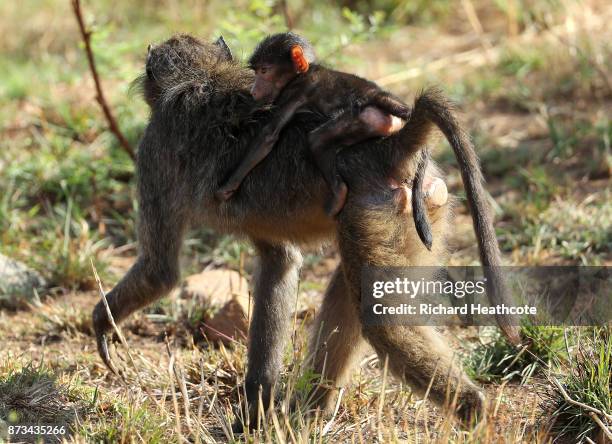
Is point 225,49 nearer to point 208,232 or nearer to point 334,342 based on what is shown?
point 334,342

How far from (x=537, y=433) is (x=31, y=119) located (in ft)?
17.4

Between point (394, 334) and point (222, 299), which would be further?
point (222, 299)

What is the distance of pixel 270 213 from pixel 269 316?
0.61m

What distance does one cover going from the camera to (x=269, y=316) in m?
4.28

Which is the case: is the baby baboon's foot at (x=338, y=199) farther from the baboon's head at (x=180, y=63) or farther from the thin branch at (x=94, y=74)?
the thin branch at (x=94, y=74)

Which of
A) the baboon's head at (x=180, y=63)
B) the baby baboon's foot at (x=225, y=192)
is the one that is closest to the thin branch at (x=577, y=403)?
the baby baboon's foot at (x=225, y=192)

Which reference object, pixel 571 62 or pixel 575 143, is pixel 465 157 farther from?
pixel 571 62

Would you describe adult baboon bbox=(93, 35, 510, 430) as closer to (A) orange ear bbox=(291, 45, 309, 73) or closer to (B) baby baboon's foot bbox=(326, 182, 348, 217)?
(B) baby baboon's foot bbox=(326, 182, 348, 217)

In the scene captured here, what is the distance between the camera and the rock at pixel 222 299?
16.0 ft

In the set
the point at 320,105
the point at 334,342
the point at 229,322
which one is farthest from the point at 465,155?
the point at 229,322

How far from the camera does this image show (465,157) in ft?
11.6

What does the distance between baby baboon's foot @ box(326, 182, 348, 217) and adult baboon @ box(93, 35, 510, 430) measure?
0.02 meters

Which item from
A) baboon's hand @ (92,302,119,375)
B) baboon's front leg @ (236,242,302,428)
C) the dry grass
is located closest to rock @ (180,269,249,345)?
the dry grass

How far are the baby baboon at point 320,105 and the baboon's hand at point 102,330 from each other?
3.04 feet
